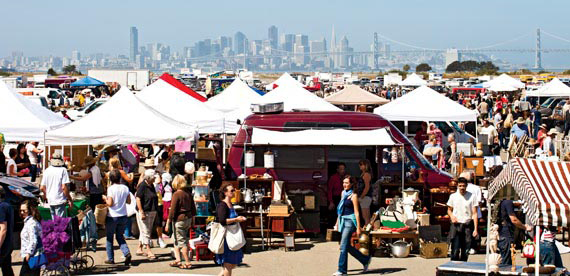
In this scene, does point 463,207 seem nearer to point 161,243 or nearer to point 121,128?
point 161,243

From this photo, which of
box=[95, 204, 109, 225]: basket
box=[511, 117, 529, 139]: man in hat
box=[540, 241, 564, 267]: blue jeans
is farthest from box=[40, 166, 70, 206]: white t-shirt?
box=[511, 117, 529, 139]: man in hat

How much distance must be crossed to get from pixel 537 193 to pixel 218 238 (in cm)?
354

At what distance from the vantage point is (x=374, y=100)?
2742 cm

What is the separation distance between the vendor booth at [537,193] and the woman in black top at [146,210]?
14.8 feet

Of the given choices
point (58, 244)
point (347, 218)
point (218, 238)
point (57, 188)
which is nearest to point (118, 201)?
point (57, 188)

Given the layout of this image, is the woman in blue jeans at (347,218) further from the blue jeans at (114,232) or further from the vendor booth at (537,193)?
the blue jeans at (114,232)

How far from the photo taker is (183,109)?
1959cm

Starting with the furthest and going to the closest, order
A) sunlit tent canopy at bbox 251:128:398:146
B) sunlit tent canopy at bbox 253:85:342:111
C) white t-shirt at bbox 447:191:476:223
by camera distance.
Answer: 1. sunlit tent canopy at bbox 253:85:342:111
2. sunlit tent canopy at bbox 251:128:398:146
3. white t-shirt at bbox 447:191:476:223

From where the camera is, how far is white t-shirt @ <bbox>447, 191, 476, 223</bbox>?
1117 centimetres

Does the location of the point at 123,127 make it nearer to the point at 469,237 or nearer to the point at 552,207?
the point at 469,237

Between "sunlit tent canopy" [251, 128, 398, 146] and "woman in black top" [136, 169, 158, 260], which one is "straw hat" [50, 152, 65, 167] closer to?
"woman in black top" [136, 169, 158, 260]

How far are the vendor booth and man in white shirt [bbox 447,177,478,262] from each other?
1804 mm

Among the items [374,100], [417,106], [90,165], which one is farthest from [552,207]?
[374,100]

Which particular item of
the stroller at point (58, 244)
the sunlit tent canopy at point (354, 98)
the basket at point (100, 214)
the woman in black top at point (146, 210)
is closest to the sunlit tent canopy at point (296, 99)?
the sunlit tent canopy at point (354, 98)
